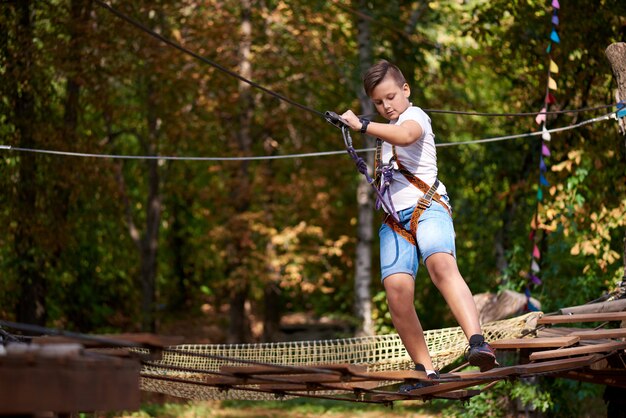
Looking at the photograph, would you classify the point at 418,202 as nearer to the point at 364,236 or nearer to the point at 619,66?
the point at 619,66

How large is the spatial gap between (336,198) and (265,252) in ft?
3.74

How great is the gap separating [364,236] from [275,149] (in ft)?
9.63

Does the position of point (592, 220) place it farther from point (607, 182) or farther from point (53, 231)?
point (53, 231)

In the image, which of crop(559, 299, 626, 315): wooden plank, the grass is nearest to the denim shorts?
crop(559, 299, 626, 315): wooden plank

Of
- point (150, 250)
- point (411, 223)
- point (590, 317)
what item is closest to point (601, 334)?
point (590, 317)

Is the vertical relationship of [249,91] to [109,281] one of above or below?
above

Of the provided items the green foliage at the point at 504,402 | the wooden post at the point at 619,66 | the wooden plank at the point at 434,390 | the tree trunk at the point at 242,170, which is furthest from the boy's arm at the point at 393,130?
the tree trunk at the point at 242,170

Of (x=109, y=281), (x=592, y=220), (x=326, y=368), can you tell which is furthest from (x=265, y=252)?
(x=326, y=368)

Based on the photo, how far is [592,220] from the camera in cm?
777

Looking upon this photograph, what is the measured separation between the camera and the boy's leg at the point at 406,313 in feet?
14.2

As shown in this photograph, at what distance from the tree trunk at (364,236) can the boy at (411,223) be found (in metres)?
6.31

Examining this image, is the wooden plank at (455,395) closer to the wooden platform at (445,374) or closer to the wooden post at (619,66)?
the wooden platform at (445,374)

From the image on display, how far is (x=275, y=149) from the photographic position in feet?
44.4

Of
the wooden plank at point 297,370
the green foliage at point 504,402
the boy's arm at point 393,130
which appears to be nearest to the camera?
the wooden plank at point 297,370
